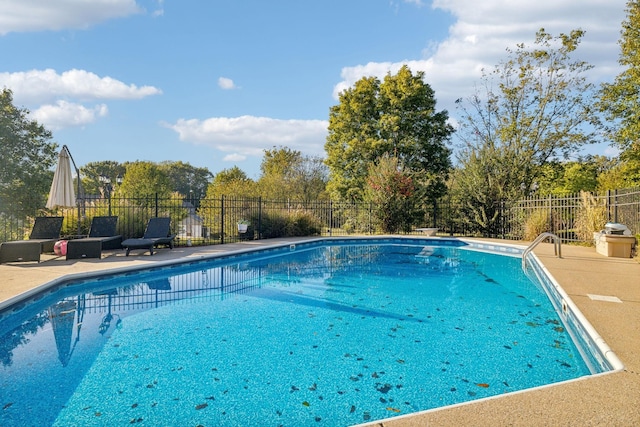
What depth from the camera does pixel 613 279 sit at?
20.7ft

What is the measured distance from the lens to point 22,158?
1652cm

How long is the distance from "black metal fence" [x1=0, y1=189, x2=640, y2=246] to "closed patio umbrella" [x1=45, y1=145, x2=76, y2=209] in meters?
0.35

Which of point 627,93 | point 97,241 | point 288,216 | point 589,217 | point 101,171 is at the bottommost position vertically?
point 97,241

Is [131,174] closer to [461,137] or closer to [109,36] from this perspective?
[109,36]

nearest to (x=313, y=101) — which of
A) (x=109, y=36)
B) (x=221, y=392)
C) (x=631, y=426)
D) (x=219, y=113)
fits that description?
(x=219, y=113)

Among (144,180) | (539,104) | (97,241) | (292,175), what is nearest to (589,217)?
(539,104)

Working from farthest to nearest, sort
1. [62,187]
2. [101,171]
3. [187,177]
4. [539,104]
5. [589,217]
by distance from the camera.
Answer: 1. [187,177]
2. [101,171]
3. [539,104]
4. [589,217]
5. [62,187]

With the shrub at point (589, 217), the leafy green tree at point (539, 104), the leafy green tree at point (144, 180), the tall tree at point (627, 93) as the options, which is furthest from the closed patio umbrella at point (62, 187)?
the tall tree at point (627, 93)

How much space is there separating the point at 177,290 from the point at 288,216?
812cm

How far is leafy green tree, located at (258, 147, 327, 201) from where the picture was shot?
27.1 meters

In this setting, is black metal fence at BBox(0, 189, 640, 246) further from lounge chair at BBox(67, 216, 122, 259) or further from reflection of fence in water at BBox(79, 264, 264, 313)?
reflection of fence in water at BBox(79, 264, 264, 313)

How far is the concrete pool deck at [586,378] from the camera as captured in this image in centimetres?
216

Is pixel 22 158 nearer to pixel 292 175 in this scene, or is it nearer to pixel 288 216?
pixel 288 216

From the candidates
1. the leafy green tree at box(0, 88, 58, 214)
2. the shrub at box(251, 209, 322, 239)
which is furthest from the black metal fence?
the leafy green tree at box(0, 88, 58, 214)
